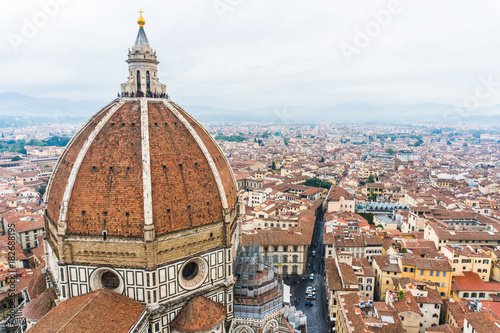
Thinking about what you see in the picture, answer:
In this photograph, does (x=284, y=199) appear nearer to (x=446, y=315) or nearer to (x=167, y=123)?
(x=446, y=315)

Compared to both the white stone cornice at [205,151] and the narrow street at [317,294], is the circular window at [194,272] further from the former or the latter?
the narrow street at [317,294]

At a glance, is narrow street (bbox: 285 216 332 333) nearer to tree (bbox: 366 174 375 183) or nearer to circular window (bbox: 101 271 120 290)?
circular window (bbox: 101 271 120 290)

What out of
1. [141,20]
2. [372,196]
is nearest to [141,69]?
[141,20]

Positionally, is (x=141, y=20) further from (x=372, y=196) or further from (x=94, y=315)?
(x=372, y=196)

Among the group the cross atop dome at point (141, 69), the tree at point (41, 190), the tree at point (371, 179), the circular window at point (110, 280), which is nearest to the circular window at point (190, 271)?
the circular window at point (110, 280)

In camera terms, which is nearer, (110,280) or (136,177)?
(136,177)
